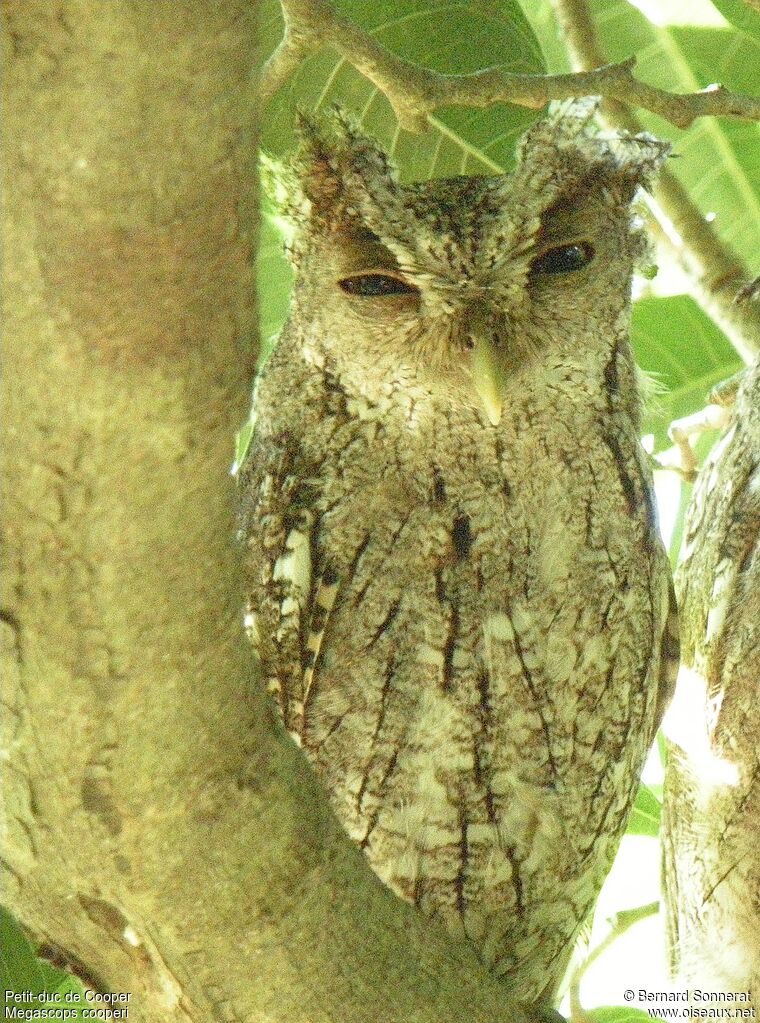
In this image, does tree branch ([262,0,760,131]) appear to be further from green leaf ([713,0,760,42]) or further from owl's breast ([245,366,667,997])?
green leaf ([713,0,760,42])

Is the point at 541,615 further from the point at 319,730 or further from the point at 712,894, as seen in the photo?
the point at 712,894

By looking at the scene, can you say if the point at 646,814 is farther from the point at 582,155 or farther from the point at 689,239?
the point at 582,155

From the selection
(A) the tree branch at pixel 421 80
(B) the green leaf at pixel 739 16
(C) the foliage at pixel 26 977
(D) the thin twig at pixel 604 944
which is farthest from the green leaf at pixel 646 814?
(B) the green leaf at pixel 739 16

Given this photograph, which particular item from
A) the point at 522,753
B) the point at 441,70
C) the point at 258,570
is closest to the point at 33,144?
the point at 258,570

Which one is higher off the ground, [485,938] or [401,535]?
[401,535]

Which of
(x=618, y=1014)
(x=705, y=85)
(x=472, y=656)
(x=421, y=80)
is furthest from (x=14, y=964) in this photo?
(x=705, y=85)
